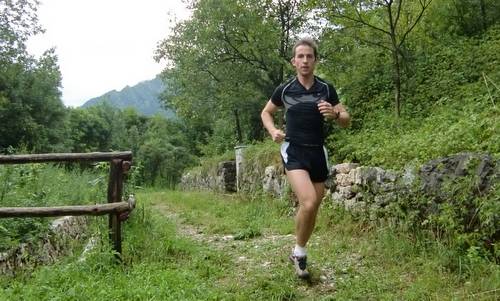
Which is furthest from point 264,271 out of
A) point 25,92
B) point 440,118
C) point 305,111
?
point 25,92

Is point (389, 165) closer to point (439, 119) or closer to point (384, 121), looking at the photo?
point (439, 119)

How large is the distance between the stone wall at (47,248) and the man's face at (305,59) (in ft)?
11.1

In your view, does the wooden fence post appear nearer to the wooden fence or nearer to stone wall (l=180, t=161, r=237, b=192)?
the wooden fence

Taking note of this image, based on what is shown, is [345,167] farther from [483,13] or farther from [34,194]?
[483,13]

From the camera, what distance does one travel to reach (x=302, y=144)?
4.23 meters

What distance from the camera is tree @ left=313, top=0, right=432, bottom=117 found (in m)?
9.80

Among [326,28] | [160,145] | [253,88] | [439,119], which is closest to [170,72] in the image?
[253,88]

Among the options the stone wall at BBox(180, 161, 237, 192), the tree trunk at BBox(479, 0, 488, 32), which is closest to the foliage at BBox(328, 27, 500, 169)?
the tree trunk at BBox(479, 0, 488, 32)

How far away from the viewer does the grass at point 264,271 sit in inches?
148

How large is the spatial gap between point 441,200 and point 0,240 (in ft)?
14.7

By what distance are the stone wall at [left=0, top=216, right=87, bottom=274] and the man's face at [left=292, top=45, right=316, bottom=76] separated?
11.1 ft

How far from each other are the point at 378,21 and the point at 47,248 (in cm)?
895

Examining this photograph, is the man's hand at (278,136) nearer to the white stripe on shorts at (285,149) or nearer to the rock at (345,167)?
the white stripe on shorts at (285,149)

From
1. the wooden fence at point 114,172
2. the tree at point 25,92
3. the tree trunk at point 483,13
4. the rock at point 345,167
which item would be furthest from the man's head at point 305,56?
the tree at point 25,92
